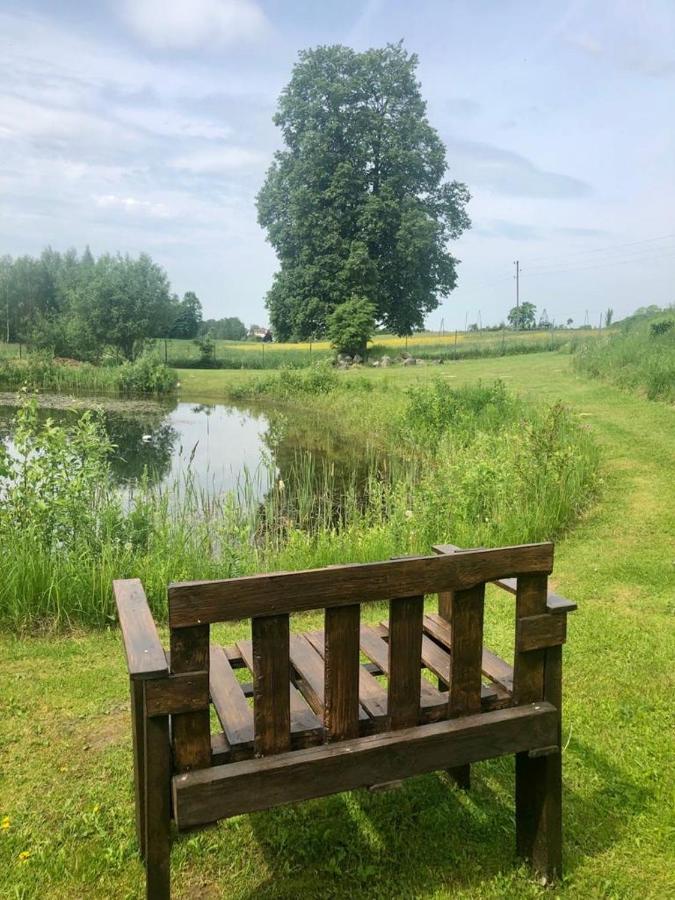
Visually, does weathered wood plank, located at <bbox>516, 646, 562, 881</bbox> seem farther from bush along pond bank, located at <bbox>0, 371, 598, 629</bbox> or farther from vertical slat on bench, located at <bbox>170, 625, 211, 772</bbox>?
bush along pond bank, located at <bbox>0, 371, 598, 629</bbox>

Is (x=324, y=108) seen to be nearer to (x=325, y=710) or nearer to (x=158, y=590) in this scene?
(x=158, y=590)

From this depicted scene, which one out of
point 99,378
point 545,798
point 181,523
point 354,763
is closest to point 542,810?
point 545,798

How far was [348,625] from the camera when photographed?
2.10m

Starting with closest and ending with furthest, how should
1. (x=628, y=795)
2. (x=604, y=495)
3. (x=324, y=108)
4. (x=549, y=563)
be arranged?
(x=549, y=563), (x=628, y=795), (x=604, y=495), (x=324, y=108)

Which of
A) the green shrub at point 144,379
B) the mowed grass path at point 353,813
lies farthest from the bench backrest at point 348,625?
the green shrub at point 144,379

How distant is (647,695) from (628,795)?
3.11 feet

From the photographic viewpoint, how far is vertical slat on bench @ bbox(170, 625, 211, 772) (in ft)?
6.27

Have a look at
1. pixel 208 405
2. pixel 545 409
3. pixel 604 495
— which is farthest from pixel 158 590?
pixel 208 405

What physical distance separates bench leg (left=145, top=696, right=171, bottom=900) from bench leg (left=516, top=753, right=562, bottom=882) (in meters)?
1.19

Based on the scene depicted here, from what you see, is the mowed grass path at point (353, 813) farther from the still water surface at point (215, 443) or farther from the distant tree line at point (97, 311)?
the distant tree line at point (97, 311)

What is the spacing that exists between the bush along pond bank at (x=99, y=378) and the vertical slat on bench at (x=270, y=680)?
28.7 meters

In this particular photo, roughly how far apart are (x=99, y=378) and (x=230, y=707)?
30.5 m

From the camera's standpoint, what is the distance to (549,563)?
230cm

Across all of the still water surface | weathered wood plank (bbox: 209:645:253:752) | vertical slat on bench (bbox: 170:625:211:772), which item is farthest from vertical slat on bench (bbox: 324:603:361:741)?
the still water surface
